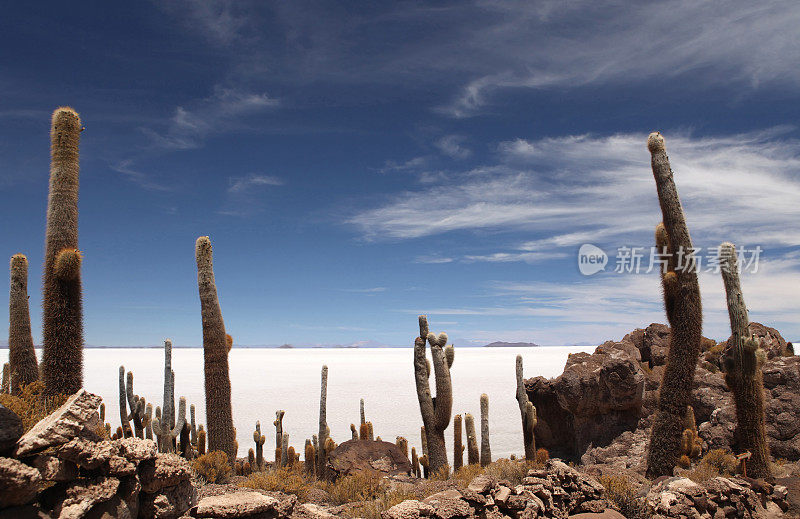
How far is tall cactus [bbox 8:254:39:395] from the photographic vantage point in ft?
44.6

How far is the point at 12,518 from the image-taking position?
4.77 m

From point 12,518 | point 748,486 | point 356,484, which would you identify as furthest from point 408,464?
point 12,518

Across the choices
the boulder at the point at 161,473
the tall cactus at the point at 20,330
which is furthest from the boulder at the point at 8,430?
the tall cactus at the point at 20,330

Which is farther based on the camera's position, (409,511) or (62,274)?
(62,274)

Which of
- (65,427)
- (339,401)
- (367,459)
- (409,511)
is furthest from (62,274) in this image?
(339,401)

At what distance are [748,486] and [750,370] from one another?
278 cm

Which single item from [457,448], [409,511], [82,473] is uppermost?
[82,473]

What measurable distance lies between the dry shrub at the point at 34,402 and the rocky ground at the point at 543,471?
2.38m

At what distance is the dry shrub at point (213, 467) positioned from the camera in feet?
37.4

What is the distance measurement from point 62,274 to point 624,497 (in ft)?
35.0

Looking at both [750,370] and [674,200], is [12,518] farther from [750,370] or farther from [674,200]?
[750,370]

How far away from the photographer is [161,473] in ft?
19.2

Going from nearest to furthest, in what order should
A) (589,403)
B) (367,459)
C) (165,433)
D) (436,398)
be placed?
(367,459) → (165,433) → (436,398) → (589,403)

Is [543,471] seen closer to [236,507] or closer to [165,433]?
[236,507]
